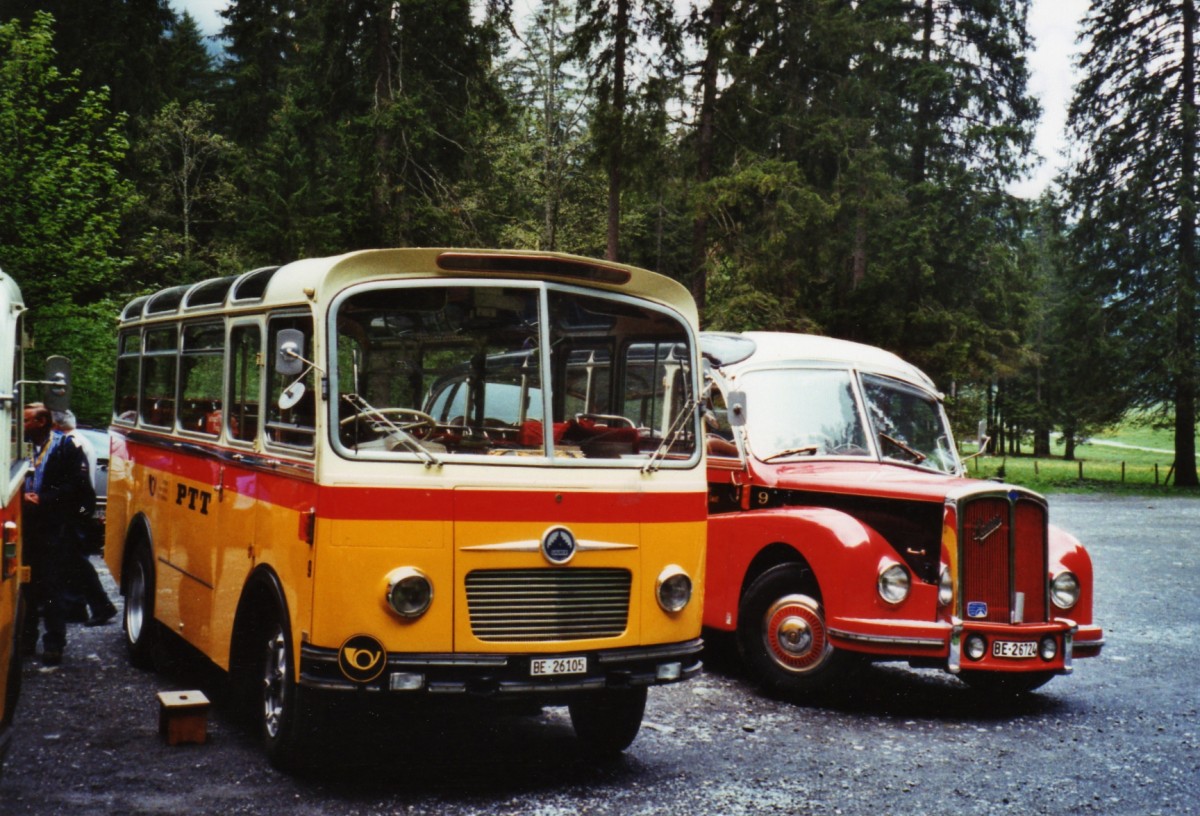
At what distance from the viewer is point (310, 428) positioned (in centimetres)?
625

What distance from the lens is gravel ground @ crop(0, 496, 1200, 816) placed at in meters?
6.17

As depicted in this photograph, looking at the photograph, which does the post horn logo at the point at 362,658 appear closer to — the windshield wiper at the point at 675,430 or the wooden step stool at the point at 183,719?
the wooden step stool at the point at 183,719

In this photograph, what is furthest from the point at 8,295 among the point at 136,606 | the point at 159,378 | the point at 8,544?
the point at 136,606

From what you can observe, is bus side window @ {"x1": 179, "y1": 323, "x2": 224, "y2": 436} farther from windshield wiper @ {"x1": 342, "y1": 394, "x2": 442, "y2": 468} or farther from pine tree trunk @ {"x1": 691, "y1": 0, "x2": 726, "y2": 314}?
pine tree trunk @ {"x1": 691, "y1": 0, "x2": 726, "y2": 314}

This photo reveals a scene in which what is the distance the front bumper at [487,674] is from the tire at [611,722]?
49cm

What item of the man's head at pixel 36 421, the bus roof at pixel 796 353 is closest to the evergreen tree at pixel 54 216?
the man's head at pixel 36 421

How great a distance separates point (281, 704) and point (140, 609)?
339 cm

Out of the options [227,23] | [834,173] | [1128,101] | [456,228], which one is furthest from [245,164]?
[1128,101]

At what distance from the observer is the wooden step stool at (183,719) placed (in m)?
6.93

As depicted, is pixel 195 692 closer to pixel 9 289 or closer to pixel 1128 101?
pixel 9 289

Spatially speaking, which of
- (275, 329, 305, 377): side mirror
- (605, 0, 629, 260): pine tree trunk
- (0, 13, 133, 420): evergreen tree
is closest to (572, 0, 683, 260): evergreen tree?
(605, 0, 629, 260): pine tree trunk

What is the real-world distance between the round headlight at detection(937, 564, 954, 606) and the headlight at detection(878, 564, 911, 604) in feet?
0.67

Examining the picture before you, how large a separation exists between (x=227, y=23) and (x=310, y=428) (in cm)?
4107

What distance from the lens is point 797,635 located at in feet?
28.8
